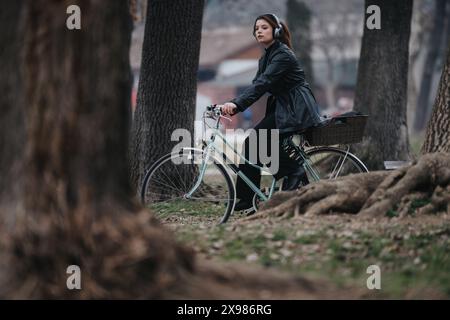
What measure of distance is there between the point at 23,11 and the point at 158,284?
5.50ft

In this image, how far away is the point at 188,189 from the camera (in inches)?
344

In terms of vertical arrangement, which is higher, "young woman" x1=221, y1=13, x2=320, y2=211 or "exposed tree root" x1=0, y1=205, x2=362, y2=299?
"young woman" x1=221, y1=13, x2=320, y2=211

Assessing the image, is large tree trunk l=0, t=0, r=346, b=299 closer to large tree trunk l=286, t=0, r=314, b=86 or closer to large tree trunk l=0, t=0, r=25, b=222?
large tree trunk l=0, t=0, r=25, b=222

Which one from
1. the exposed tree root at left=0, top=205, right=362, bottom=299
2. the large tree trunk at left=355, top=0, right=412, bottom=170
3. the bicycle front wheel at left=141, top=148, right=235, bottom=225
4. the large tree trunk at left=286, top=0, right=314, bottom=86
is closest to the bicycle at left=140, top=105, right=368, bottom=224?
the bicycle front wheel at left=141, top=148, right=235, bottom=225

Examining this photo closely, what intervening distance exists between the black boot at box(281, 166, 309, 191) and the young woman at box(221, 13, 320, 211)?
0.12 feet

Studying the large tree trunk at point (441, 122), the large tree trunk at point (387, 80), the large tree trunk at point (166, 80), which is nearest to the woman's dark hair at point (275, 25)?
the large tree trunk at point (441, 122)

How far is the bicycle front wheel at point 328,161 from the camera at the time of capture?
29.7ft

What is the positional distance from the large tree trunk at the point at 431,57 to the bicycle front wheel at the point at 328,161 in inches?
1102

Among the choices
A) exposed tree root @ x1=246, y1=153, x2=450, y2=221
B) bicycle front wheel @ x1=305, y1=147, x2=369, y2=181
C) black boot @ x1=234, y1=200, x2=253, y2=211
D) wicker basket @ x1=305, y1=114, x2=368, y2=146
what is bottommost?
black boot @ x1=234, y1=200, x2=253, y2=211

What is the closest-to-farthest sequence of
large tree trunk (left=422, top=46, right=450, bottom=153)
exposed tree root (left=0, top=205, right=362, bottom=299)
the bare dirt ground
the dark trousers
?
exposed tree root (left=0, top=205, right=362, bottom=299) < the bare dirt ground < the dark trousers < large tree trunk (left=422, top=46, right=450, bottom=153)

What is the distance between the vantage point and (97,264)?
17.7 ft

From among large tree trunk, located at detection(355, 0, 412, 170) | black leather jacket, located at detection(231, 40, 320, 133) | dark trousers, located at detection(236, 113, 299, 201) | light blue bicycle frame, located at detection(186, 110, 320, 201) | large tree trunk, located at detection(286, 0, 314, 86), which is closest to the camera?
light blue bicycle frame, located at detection(186, 110, 320, 201)

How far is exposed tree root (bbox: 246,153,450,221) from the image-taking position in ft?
25.2
